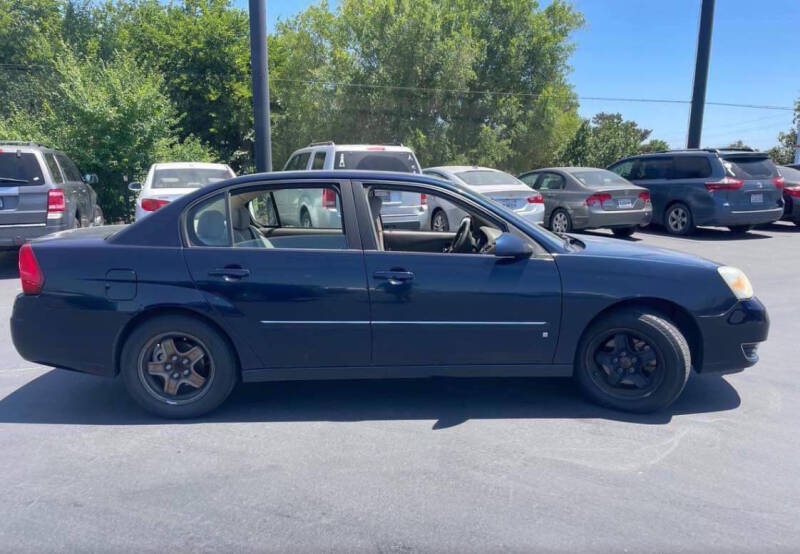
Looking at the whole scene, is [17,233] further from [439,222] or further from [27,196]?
[439,222]

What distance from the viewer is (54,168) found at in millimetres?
10305

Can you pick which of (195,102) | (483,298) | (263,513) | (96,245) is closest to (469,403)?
Result: (483,298)

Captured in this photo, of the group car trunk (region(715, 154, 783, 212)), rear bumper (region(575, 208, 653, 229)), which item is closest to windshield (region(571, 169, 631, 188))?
rear bumper (region(575, 208, 653, 229))

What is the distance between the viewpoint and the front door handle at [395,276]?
4523 mm

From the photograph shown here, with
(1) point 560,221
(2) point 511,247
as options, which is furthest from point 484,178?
(2) point 511,247

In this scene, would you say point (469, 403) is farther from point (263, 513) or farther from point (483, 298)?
point (263, 513)

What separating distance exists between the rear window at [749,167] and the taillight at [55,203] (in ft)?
39.2

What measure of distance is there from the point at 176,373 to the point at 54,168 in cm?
720

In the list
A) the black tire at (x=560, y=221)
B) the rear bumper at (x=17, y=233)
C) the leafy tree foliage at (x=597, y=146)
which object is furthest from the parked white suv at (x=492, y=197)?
the leafy tree foliage at (x=597, y=146)

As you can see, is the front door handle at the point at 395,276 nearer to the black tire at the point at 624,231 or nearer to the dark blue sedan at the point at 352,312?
the dark blue sedan at the point at 352,312

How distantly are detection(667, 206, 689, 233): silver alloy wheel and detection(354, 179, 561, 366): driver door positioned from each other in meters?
10.7

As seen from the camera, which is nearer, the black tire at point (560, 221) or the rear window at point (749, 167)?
the rear window at point (749, 167)

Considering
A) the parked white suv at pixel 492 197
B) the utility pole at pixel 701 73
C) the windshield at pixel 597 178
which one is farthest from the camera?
the utility pole at pixel 701 73

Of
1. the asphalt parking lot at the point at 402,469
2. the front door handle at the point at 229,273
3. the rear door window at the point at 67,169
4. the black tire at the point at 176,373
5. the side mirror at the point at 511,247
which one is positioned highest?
the rear door window at the point at 67,169
